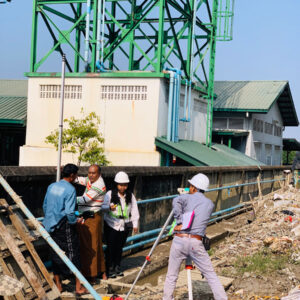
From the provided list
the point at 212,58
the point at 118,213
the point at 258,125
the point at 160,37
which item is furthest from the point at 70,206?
the point at 258,125

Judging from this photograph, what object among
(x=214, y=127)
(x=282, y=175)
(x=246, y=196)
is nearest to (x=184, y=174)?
(x=246, y=196)

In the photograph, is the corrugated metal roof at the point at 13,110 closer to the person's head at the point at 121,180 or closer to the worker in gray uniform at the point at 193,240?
the person's head at the point at 121,180

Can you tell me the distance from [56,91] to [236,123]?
15.4 metres

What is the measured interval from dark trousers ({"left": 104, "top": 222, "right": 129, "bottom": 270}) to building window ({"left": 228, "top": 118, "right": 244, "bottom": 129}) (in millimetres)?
27415

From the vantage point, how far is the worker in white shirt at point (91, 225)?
7418 millimetres

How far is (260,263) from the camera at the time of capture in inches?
380

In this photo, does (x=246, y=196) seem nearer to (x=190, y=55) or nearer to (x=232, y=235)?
(x=232, y=235)

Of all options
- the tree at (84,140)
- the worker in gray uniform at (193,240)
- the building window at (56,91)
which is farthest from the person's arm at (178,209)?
the building window at (56,91)

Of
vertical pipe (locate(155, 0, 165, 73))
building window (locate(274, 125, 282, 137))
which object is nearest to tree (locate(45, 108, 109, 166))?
vertical pipe (locate(155, 0, 165, 73))

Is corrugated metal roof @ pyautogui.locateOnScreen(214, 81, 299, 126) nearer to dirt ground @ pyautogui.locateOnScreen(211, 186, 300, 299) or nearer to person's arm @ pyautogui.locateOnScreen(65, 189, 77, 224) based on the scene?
dirt ground @ pyautogui.locateOnScreen(211, 186, 300, 299)

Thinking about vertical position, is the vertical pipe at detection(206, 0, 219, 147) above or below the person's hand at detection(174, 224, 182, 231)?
above

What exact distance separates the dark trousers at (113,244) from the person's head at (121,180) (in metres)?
0.65

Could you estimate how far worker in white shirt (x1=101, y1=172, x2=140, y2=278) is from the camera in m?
7.99

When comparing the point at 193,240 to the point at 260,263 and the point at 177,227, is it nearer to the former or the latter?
the point at 177,227
